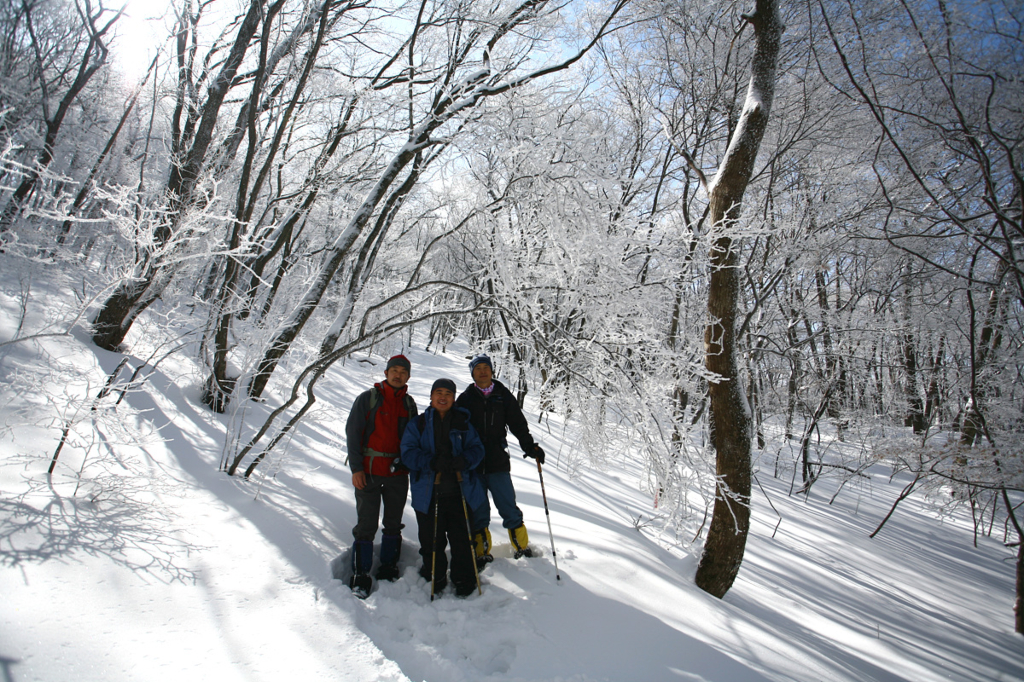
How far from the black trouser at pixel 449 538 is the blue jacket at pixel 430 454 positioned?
0.31 feet

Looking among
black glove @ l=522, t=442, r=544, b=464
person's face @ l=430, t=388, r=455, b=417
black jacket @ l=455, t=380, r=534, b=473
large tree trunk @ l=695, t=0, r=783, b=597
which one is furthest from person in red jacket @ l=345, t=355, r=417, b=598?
large tree trunk @ l=695, t=0, r=783, b=597

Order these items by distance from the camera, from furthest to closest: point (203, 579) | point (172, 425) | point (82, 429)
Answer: point (172, 425) → point (82, 429) → point (203, 579)

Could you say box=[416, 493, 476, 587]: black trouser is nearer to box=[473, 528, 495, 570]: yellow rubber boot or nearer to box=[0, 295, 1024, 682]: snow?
box=[0, 295, 1024, 682]: snow

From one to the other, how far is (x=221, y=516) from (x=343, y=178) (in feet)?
22.3

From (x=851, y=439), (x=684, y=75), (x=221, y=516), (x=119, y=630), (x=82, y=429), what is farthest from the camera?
(x=851, y=439)

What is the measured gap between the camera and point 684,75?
716 centimetres

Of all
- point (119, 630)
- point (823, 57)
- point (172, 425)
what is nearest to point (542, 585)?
point (119, 630)

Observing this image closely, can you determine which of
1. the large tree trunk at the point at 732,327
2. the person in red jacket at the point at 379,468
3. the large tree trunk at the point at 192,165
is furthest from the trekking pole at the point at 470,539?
the large tree trunk at the point at 192,165

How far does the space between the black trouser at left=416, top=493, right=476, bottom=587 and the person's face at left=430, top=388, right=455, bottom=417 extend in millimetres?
656

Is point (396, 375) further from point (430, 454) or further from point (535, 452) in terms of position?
point (535, 452)

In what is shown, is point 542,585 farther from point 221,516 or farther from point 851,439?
point 851,439

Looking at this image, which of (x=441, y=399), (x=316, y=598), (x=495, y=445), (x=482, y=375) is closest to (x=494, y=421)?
(x=495, y=445)

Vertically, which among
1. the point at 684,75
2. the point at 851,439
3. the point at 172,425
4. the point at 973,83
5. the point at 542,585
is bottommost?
the point at 172,425

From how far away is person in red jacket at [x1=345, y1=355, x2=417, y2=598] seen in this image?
3154 mm
